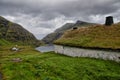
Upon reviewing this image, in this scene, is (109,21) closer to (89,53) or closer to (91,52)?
(89,53)

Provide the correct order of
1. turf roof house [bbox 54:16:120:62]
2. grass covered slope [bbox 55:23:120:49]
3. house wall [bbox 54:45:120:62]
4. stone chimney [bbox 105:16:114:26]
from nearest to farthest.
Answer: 1. house wall [bbox 54:45:120:62]
2. turf roof house [bbox 54:16:120:62]
3. grass covered slope [bbox 55:23:120:49]
4. stone chimney [bbox 105:16:114:26]

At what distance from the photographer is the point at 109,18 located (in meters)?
46.5

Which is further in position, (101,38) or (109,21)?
(109,21)

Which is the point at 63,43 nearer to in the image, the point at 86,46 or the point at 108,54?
the point at 86,46

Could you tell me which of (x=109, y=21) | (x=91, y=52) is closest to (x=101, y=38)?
(x=91, y=52)

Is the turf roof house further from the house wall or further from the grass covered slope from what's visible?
the grass covered slope

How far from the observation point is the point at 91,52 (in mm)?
38375

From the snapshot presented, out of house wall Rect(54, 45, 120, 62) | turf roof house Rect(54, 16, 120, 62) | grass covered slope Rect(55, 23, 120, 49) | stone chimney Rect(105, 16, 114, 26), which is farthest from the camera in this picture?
stone chimney Rect(105, 16, 114, 26)

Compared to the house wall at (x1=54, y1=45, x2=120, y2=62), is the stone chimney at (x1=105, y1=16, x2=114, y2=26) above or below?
above

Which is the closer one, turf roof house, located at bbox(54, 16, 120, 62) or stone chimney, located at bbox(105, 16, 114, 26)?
turf roof house, located at bbox(54, 16, 120, 62)

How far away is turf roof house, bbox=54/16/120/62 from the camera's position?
33.5m

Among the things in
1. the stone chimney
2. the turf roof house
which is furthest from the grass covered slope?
the stone chimney

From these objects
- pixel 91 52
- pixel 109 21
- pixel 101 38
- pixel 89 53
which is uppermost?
pixel 109 21

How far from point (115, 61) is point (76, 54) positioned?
A: 40.6 feet
